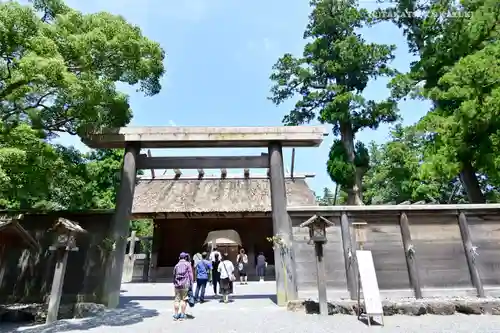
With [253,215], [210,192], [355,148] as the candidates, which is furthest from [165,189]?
[355,148]

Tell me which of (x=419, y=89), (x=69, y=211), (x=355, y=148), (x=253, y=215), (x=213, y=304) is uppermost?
(x=419, y=89)

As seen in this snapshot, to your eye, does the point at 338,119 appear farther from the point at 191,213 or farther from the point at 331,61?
the point at 191,213

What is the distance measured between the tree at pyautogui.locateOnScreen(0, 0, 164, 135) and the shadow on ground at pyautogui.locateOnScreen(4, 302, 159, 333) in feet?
13.9

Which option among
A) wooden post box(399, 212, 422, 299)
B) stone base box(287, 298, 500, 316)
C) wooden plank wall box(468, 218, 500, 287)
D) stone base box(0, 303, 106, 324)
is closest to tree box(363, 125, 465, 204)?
wooden plank wall box(468, 218, 500, 287)

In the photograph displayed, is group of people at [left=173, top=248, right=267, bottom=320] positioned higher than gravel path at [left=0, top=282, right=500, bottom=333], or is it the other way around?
group of people at [left=173, top=248, right=267, bottom=320]

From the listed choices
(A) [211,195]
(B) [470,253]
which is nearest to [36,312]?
(B) [470,253]

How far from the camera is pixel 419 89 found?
13.6 metres

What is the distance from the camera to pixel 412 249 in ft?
26.1

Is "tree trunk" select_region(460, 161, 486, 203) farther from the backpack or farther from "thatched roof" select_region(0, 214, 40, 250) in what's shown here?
"thatched roof" select_region(0, 214, 40, 250)

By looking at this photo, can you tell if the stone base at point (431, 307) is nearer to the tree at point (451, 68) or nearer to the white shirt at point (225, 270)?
the white shirt at point (225, 270)

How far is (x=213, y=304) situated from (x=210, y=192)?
9.76 metres

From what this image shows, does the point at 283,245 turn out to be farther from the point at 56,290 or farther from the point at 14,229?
the point at 14,229

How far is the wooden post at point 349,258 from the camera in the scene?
25.3 ft

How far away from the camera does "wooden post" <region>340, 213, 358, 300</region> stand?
304 inches
